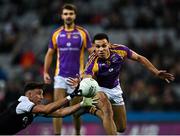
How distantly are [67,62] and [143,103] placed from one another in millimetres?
6009

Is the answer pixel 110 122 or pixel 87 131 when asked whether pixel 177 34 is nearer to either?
pixel 87 131

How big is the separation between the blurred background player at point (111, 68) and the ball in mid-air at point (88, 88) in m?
1.10

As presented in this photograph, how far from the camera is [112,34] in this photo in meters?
24.9

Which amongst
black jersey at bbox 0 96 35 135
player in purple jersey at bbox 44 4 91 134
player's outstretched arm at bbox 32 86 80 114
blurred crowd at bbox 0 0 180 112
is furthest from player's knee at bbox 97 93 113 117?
blurred crowd at bbox 0 0 180 112

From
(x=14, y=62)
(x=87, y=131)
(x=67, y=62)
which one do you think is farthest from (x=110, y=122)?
(x=14, y=62)

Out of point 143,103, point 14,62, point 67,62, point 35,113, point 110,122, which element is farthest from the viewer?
point 14,62

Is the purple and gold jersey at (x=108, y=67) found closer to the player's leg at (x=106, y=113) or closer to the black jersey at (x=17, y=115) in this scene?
the player's leg at (x=106, y=113)

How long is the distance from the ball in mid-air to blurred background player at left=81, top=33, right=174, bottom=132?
1.10m

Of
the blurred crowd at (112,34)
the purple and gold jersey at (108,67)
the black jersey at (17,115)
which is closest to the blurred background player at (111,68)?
the purple and gold jersey at (108,67)

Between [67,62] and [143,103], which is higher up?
[67,62]

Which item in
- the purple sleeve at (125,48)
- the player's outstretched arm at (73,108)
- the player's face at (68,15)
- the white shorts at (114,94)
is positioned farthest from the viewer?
the player's face at (68,15)

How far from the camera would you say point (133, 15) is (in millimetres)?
25703

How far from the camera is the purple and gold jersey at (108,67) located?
1412cm

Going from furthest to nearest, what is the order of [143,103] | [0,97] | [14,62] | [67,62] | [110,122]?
[14,62], [143,103], [0,97], [67,62], [110,122]
